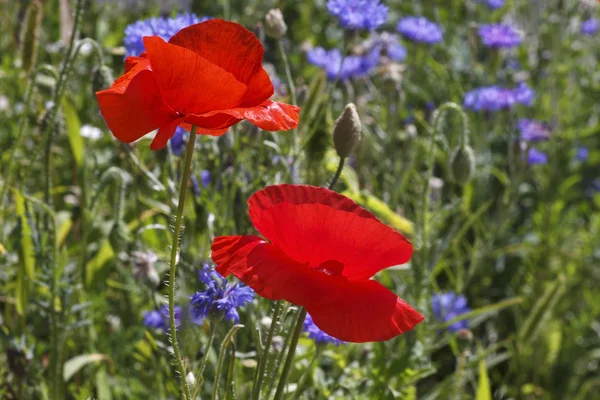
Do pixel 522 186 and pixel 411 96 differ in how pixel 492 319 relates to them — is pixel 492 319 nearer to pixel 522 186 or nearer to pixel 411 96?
pixel 522 186

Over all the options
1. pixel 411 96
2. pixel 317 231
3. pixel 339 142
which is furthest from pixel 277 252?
pixel 411 96

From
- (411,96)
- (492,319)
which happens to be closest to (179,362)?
(492,319)

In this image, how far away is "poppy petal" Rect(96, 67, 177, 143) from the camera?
2.21ft

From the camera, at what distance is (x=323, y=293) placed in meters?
0.62

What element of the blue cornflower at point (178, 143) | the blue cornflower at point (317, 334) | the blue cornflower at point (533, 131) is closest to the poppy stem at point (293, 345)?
the blue cornflower at point (317, 334)

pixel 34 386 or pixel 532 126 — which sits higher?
pixel 532 126

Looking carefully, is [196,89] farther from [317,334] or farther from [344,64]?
[344,64]

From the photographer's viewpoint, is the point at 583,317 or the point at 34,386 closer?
the point at 34,386

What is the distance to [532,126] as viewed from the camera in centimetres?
225

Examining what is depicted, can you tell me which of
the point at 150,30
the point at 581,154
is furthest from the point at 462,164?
the point at 581,154

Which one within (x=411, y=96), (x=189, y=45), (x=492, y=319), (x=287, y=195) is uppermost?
(x=411, y=96)

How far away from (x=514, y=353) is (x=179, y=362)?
1.29 m

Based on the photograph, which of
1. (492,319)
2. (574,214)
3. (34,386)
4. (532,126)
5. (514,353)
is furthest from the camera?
(574,214)

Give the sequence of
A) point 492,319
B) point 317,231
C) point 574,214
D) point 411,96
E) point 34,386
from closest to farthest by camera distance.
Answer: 1. point 317,231
2. point 34,386
3. point 492,319
4. point 574,214
5. point 411,96
